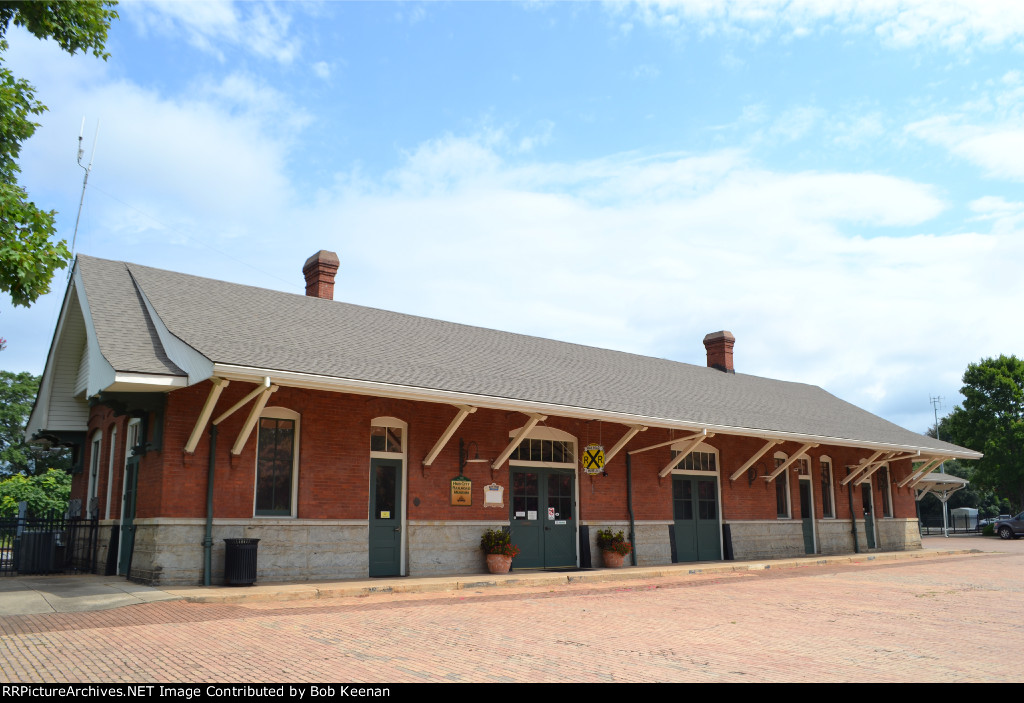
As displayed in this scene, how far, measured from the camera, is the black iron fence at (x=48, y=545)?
49.8 feet

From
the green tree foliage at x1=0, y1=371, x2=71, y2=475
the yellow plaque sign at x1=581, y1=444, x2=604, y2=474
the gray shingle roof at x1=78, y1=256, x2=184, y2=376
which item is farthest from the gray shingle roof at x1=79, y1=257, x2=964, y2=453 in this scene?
the green tree foliage at x1=0, y1=371, x2=71, y2=475

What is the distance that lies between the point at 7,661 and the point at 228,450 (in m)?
6.71

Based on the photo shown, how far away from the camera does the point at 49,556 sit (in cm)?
1528

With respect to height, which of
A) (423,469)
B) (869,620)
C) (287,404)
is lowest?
(869,620)

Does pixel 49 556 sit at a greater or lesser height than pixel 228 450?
lesser

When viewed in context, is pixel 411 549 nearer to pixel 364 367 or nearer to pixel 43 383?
pixel 364 367

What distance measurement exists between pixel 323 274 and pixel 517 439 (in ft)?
24.1

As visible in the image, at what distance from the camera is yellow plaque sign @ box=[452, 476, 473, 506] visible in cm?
1584

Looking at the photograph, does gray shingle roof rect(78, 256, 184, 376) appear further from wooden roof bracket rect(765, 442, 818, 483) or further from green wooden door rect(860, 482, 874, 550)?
green wooden door rect(860, 482, 874, 550)

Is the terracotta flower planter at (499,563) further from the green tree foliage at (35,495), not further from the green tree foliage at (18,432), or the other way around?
the green tree foliage at (18,432)

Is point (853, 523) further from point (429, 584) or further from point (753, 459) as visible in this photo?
point (429, 584)

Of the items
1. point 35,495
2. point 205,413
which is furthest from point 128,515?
point 35,495
